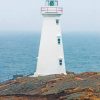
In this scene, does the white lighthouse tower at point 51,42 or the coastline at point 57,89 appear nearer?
the coastline at point 57,89

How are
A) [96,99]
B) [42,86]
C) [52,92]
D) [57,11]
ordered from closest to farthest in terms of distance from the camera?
[96,99], [52,92], [42,86], [57,11]

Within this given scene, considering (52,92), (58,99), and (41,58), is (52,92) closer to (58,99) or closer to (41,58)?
(58,99)

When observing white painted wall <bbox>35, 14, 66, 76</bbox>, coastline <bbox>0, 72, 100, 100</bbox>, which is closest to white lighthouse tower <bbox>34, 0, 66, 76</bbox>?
white painted wall <bbox>35, 14, 66, 76</bbox>

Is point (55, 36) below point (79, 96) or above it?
above

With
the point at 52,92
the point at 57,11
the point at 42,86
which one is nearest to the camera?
the point at 52,92

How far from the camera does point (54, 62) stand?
125ft

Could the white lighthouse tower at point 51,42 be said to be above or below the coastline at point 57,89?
above

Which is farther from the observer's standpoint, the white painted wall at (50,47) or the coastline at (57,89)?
the white painted wall at (50,47)

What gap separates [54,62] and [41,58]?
1.28m

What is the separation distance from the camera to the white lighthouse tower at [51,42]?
3784 cm

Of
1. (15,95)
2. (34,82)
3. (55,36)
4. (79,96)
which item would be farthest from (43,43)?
(79,96)

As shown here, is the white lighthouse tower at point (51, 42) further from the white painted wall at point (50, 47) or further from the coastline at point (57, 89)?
the coastline at point (57, 89)

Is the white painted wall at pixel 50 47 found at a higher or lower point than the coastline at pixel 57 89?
higher

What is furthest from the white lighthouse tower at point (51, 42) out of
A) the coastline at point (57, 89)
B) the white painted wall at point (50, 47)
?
the coastline at point (57, 89)
